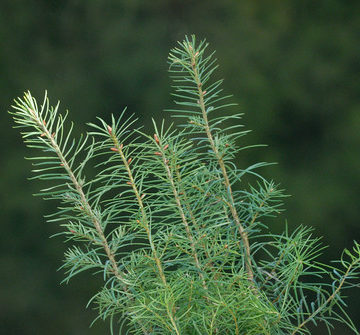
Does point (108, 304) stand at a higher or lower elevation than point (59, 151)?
lower

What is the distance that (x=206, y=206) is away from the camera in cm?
52

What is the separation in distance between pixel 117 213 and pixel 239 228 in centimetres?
11

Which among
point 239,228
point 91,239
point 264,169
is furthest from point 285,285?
point 264,169

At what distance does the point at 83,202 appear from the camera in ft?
1.58

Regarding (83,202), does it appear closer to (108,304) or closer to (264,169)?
(108,304)

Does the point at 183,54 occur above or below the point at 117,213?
above

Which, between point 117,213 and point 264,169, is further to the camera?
point 264,169

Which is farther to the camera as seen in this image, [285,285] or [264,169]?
[264,169]

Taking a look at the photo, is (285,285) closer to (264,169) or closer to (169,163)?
(169,163)

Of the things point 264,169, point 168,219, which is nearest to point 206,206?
point 168,219

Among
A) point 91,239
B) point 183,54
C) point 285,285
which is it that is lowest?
point 285,285

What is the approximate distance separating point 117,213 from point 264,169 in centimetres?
90

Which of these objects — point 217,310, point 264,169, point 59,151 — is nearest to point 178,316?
point 217,310

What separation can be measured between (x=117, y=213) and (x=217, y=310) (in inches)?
4.7
